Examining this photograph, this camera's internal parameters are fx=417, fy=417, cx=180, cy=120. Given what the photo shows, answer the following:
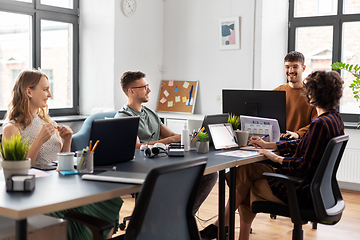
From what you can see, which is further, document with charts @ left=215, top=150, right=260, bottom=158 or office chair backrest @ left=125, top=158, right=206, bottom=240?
document with charts @ left=215, top=150, right=260, bottom=158

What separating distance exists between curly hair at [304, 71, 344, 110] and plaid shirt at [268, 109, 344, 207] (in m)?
0.06

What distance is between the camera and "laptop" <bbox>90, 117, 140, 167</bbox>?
215 cm

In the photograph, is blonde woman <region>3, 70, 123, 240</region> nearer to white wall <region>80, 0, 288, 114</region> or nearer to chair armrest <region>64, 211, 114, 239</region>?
chair armrest <region>64, 211, 114, 239</region>

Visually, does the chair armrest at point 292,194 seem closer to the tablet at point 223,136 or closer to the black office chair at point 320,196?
the black office chair at point 320,196

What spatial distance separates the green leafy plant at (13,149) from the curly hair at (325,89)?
164 cm

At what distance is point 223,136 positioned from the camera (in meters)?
2.97

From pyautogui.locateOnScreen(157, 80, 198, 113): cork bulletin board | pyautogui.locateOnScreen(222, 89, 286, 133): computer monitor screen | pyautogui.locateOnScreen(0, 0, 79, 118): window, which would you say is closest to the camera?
pyautogui.locateOnScreen(222, 89, 286, 133): computer monitor screen

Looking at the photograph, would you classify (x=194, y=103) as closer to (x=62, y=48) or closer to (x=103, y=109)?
(x=103, y=109)

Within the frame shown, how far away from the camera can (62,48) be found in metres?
5.25

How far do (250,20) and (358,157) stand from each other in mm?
2042

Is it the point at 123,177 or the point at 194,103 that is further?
the point at 194,103

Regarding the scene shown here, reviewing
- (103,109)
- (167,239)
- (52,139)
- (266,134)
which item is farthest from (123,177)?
(103,109)

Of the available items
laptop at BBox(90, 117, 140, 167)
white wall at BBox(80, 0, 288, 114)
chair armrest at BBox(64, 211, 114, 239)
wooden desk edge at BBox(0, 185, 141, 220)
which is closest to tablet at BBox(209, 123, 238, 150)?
laptop at BBox(90, 117, 140, 167)

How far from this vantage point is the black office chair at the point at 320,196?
2.25 m
